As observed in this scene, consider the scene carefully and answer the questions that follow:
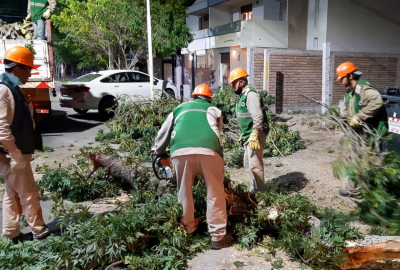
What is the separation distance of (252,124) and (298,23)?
15200 mm

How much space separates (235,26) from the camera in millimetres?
18859

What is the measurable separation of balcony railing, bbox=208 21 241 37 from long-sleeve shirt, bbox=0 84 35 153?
16.3 m

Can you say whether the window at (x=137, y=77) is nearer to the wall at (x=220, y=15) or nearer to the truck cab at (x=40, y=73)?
the truck cab at (x=40, y=73)

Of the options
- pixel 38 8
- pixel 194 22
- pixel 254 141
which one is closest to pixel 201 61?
pixel 194 22

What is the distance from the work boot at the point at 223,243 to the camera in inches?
146

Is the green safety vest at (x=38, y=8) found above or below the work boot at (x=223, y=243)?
above

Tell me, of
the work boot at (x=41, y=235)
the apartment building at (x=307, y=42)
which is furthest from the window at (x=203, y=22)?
the work boot at (x=41, y=235)

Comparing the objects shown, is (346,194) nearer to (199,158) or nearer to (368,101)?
(368,101)

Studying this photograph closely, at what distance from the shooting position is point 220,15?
76.7ft

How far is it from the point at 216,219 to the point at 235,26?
54.8 feet

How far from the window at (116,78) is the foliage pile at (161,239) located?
30.2ft

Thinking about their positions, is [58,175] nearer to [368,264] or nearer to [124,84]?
[368,264]

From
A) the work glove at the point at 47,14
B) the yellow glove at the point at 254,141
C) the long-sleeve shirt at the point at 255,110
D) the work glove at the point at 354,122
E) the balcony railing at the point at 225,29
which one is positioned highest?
the balcony railing at the point at 225,29

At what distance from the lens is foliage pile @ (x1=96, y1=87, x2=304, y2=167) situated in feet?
25.8
